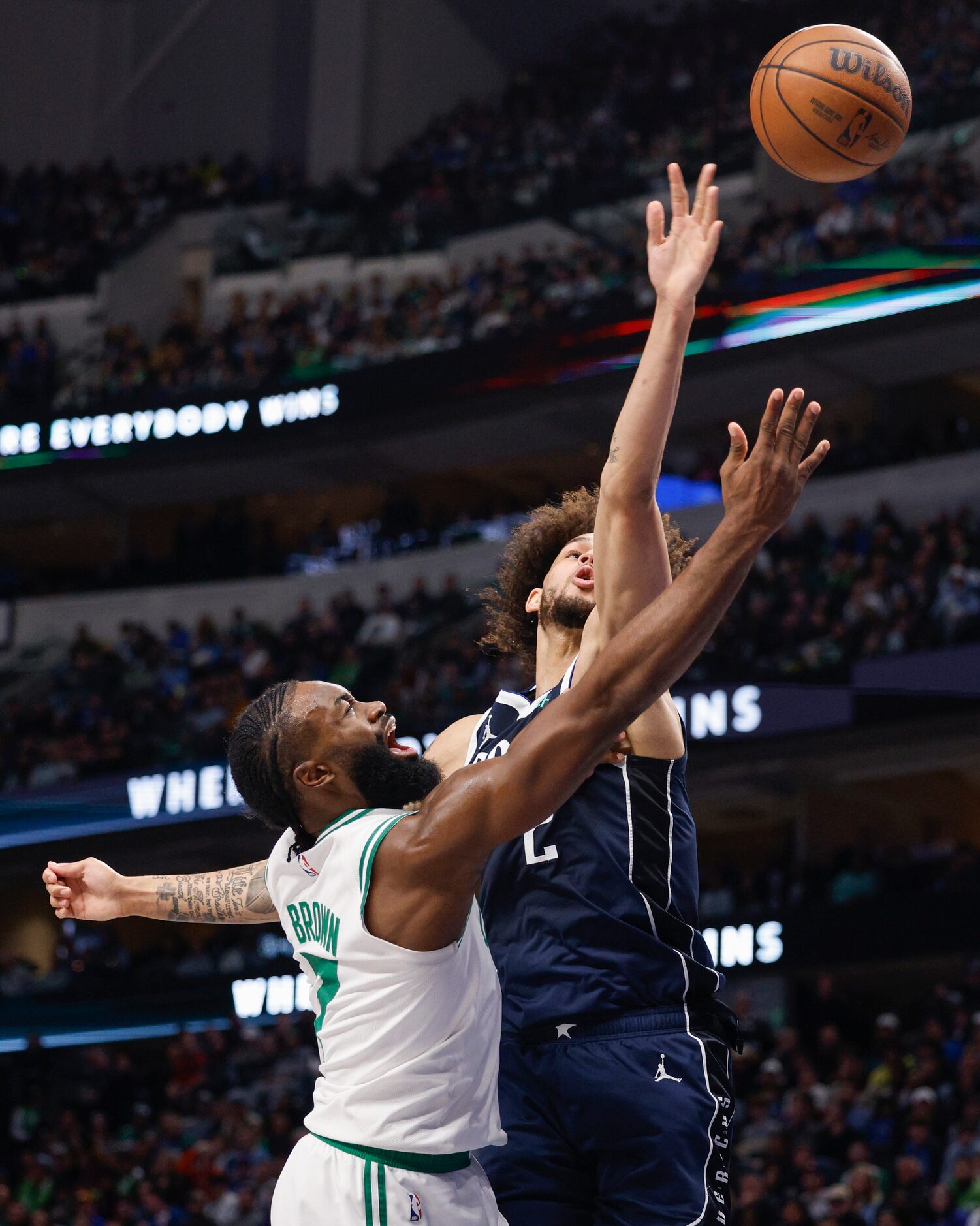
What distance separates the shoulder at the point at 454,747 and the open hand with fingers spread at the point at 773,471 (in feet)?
5.31

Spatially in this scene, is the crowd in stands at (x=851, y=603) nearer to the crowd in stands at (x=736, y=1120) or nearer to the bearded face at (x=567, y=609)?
the crowd in stands at (x=736, y=1120)

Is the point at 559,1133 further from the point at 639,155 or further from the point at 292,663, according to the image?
the point at 639,155

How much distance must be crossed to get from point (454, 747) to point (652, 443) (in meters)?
1.40

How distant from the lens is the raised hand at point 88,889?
Result: 4.22m

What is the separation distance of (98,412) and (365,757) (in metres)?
24.0

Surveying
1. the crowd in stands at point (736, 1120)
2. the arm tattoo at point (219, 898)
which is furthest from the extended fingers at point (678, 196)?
the crowd in stands at point (736, 1120)

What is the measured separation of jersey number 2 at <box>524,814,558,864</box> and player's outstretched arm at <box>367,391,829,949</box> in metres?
0.57

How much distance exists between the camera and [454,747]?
466 cm

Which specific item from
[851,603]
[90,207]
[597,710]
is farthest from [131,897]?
[90,207]

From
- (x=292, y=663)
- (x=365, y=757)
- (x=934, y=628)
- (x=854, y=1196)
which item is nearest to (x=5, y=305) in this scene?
(x=292, y=663)

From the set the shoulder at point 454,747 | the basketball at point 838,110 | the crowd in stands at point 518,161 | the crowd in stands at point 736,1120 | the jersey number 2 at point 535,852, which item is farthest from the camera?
the crowd in stands at point 518,161

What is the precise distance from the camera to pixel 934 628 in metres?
17.0

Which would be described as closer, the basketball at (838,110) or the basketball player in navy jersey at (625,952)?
the basketball player in navy jersey at (625,952)

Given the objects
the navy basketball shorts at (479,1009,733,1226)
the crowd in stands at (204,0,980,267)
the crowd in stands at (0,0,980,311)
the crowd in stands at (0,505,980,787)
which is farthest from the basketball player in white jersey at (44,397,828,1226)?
the crowd in stands at (0,0,980,311)
